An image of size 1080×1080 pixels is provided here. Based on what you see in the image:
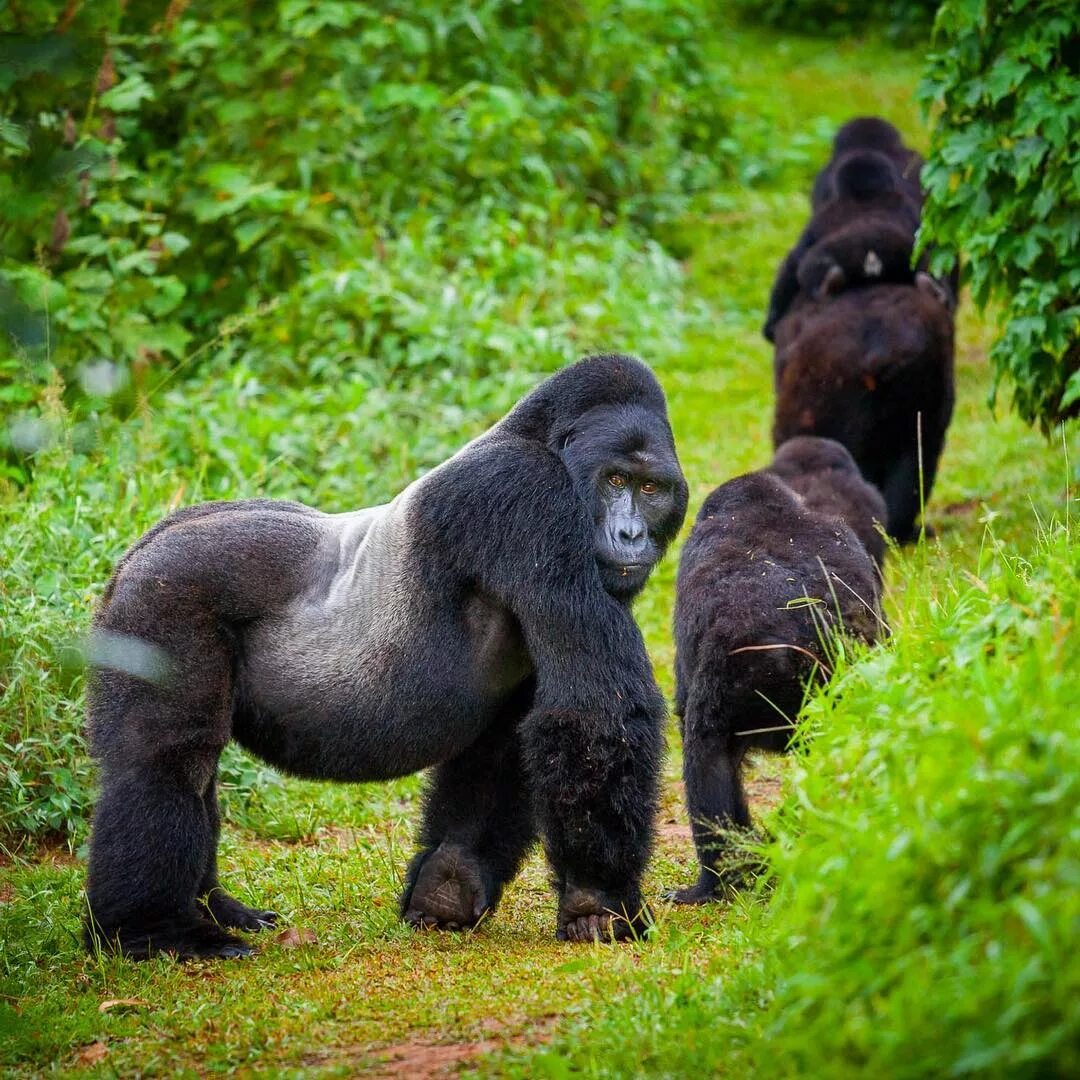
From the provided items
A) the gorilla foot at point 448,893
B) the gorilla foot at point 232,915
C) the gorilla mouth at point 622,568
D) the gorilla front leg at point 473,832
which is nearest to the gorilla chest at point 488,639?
the gorilla front leg at point 473,832

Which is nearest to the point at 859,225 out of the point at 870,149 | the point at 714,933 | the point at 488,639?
the point at 870,149

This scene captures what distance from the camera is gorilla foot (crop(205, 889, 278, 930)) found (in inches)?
181

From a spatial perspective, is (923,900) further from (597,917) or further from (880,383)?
(880,383)

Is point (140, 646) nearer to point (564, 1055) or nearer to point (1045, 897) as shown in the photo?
point (564, 1055)

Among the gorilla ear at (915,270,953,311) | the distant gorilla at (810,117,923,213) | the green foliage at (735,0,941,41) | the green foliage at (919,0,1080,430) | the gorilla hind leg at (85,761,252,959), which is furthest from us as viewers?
the green foliage at (735,0,941,41)

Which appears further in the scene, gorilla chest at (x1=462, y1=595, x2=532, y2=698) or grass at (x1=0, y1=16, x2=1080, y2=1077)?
gorilla chest at (x1=462, y1=595, x2=532, y2=698)

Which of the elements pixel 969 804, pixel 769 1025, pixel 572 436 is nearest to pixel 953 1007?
pixel 969 804

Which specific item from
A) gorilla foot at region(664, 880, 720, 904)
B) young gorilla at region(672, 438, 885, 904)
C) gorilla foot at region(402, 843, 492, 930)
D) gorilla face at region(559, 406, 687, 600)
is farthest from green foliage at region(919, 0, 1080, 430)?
gorilla foot at region(402, 843, 492, 930)

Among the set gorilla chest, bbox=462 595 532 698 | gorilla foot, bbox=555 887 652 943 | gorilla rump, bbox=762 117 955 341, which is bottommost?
gorilla foot, bbox=555 887 652 943

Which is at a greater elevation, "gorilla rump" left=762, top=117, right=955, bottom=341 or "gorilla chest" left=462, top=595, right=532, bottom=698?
"gorilla rump" left=762, top=117, right=955, bottom=341

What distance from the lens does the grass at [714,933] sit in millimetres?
2551

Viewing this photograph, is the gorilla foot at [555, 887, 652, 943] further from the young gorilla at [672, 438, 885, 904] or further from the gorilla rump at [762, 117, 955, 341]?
the gorilla rump at [762, 117, 955, 341]

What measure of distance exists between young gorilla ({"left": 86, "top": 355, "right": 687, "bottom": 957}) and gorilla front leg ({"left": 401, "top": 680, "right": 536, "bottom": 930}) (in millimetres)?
12

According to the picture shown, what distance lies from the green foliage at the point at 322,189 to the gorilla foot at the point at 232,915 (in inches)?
93.7
